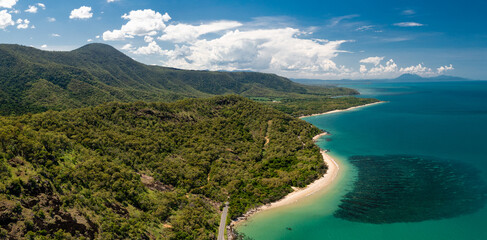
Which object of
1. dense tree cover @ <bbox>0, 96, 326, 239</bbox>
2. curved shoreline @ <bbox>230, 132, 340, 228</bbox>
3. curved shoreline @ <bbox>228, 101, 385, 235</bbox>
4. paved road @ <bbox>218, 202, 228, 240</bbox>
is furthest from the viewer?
curved shoreline @ <bbox>230, 132, 340, 228</bbox>

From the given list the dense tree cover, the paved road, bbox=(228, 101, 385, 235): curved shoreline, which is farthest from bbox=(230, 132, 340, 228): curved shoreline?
the paved road

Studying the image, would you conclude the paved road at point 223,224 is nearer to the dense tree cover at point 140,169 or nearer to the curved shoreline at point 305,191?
the dense tree cover at point 140,169

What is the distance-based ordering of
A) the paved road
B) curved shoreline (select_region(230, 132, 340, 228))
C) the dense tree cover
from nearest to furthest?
the dense tree cover
the paved road
curved shoreline (select_region(230, 132, 340, 228))

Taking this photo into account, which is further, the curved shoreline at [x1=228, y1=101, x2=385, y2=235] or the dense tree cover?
the curved shoreline at [x1=228, y1=101, x2=385, y2=235]

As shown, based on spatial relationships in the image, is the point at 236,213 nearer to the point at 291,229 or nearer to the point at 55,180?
the point at 291,229

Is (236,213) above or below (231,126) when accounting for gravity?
below

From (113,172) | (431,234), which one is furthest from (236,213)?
(431,234)

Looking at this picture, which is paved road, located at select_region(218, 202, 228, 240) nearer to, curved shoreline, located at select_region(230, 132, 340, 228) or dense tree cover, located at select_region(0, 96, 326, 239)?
dense tree cover, located at select_region(0, 96, 326, 239)

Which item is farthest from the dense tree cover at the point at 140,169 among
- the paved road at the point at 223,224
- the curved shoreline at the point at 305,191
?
the curved shoreline at the point at 305,191
